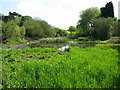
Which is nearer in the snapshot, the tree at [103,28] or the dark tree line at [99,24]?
the tree at [103,28]

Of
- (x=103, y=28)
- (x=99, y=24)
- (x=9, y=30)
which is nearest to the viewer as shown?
(x=9, y=30)

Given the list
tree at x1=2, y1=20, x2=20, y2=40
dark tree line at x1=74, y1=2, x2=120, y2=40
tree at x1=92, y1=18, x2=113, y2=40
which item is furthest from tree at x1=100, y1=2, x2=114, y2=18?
tree at x1=2, y1=20, x2=20, y2=40

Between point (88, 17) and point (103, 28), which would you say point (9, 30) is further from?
point (88, 17)

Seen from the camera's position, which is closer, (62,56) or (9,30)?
(62,56)

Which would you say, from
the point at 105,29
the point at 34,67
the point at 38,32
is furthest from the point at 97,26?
the point at 34,67

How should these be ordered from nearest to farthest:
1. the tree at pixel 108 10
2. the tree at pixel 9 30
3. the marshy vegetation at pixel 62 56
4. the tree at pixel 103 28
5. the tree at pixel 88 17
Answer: the marshy vegetation at pixel 62 56
the tree at pixel 9 30
the tree at pixel 103 28
the tree at pixel 88 17
the tree at pixel 108 10

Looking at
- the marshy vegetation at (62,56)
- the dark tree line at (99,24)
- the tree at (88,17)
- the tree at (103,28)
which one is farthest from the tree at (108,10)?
the tree at (103,28)

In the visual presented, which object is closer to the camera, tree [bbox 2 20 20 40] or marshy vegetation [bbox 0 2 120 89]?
marshy vegetation [bbox 0 2 120 89]

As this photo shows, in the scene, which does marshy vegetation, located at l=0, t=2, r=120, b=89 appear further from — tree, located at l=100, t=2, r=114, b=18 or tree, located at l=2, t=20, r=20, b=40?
tree, located at l=100, t=2, r=114, b=18

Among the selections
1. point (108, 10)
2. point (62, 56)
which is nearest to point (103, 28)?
point (108, 10)

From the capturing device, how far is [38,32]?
34062 millimetres

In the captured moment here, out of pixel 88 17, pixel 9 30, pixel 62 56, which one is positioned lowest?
pixel 62 56

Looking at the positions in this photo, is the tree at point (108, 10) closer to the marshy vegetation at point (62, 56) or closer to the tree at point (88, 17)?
the marshy vegetation at point (62, 56)

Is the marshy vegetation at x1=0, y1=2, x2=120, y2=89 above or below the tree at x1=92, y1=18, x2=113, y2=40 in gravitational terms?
below
